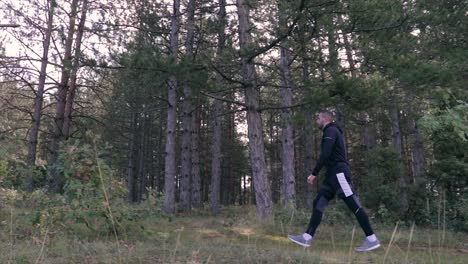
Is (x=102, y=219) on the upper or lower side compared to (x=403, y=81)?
lower

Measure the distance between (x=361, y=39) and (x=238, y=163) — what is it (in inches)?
1171

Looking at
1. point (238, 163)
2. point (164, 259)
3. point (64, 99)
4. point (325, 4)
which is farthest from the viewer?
point (238, 163)

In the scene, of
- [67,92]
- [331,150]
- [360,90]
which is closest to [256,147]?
[360,90]

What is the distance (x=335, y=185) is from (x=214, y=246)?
6.38 feet

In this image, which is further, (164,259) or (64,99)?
(64,99)

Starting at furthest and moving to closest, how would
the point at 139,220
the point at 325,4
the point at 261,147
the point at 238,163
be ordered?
the point at 238,163, the point at 261,147, the point at 325,4, the point at 139,220

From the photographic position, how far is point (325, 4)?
27.3 feet

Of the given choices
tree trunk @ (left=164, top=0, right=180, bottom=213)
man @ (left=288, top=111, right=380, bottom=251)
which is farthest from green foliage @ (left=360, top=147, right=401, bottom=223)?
tree trunk @ (left=164, top=0, right=180, bottom=213)

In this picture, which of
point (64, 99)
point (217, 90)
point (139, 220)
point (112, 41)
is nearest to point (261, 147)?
point (217, 90)

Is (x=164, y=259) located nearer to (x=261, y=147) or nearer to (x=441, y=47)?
(x=261, y=147)

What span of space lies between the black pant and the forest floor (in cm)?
38

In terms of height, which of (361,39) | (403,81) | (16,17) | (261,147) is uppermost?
(16,17)

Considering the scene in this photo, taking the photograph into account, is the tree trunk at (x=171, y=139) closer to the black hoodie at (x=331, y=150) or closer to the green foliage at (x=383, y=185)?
the green foliage at (x=383, y=185)

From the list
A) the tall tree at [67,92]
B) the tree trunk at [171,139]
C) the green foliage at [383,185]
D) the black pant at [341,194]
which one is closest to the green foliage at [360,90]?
the black pant at [341,194]
